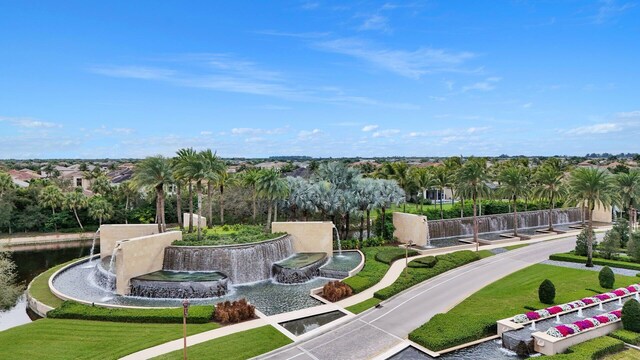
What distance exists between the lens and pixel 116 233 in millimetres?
39938

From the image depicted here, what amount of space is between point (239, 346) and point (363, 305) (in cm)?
903

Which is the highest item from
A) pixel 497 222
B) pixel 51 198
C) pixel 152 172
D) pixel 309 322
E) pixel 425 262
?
pixel 152 172

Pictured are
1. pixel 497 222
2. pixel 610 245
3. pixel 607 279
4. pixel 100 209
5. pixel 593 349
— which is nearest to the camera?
pixel 593 349

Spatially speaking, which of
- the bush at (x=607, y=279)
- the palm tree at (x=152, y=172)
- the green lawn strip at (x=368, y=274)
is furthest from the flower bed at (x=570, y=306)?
the palm tree at (x=152, y=172)

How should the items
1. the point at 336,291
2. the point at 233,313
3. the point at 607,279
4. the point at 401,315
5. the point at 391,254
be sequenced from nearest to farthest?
the point at 233,313 < the point at 401,315 < the point at 336,291 < the point at 607,279 < the point at 391,254

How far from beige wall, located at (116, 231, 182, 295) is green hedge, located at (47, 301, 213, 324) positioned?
4.61m

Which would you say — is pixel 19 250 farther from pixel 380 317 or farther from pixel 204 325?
pixel 380 317

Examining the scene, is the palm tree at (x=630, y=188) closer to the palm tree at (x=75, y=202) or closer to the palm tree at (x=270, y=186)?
the palm tree at (x=270, y=186)

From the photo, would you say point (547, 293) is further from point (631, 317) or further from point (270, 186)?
point (270, 186)

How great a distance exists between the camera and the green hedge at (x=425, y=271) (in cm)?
2852

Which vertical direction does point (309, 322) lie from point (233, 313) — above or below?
below


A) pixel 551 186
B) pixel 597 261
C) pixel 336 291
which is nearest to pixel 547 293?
pixel 336 291

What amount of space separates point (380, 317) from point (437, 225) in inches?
1169

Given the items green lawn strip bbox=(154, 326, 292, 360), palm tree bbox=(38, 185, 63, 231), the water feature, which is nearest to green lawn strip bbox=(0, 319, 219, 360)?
green lawn strip bbox=(154, 326, 292, 360)
